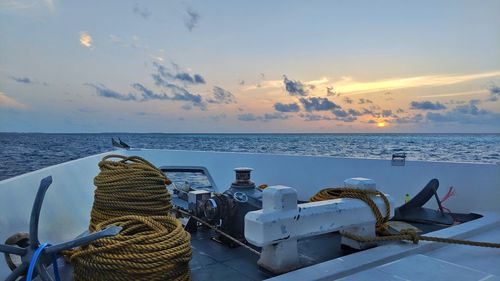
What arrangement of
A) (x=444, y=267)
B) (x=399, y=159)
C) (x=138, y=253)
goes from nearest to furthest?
(x=138, y=253), (x=444, y=267), (x=399, y=159)

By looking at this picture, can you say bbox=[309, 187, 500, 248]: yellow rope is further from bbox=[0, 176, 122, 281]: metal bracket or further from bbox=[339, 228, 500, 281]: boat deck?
bbox=[0, 176, 122, 281]: metal bracket

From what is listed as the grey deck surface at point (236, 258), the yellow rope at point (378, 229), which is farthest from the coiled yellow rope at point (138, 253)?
the yellow rope at point (378, 229)

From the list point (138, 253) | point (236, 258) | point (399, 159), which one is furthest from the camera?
point (399, 159)

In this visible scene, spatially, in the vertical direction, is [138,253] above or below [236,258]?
above

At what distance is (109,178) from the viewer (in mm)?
2426

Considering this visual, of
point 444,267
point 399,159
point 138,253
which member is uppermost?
point 399,159

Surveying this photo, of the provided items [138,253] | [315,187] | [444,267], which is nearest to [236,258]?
[138,253]

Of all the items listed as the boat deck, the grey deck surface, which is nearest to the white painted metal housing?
the boat deck

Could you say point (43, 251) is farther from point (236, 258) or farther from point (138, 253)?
point (236, 258)

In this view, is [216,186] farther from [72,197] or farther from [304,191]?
[72,197]

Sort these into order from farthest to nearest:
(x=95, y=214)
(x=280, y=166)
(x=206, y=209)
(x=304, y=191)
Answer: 1. (x=280, y=166)
2. (x=304, y=191)
3. (x=206, y=209)
4. (x=95, y=214)

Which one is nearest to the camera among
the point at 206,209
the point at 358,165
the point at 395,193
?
the point at 206,209

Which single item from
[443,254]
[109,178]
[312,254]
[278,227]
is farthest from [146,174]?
[443,254]

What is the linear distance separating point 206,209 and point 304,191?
6.60 ft
